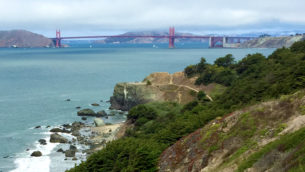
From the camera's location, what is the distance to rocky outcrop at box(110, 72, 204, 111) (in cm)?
5202

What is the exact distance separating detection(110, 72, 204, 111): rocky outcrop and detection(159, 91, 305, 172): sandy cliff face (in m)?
30.8

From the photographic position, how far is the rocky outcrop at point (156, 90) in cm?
5202

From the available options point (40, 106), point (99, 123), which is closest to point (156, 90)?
point (99, 123)

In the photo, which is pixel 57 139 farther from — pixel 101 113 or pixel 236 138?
pixel 236 138

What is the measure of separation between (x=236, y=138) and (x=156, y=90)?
3855 cm

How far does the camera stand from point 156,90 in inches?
2169

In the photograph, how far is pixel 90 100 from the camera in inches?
2635

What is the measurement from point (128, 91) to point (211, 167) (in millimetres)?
43329

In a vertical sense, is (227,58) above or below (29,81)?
above

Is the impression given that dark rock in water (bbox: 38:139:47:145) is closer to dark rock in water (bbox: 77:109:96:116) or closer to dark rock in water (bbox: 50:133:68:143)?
dark rock in water (bbox: 50:133:68:143)

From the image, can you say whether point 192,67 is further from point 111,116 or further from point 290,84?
point 290,84

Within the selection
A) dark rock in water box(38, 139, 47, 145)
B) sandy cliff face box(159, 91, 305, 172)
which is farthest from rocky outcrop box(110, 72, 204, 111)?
sandy cliff face box(159, 91, 305, 172)

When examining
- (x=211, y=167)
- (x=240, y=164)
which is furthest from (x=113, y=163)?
(x=240, y=164)

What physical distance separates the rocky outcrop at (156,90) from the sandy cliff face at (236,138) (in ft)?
101
